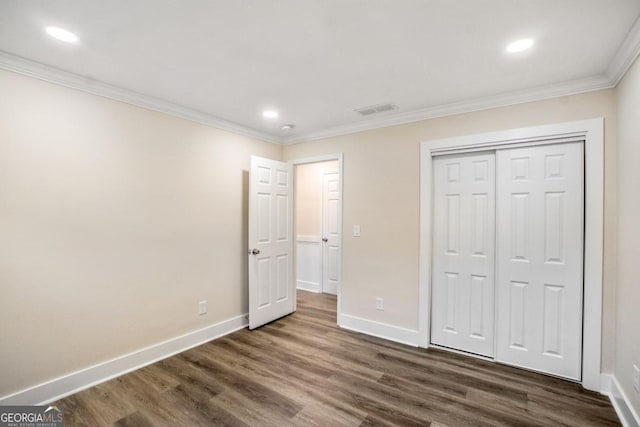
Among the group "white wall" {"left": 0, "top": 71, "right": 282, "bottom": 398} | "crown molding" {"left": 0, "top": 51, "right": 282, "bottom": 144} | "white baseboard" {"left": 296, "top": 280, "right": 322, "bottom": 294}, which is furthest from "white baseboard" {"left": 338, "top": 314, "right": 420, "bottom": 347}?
"crown molding" {"left": 0, "top": 51, "right": 282, "bottom": 144}

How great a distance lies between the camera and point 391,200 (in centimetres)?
321

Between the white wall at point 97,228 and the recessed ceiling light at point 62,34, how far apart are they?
55 centimetres

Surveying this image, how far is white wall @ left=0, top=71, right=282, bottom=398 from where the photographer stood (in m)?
2.01

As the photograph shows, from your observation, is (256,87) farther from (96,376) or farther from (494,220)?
(96,376)

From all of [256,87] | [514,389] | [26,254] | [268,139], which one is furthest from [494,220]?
[26,254]

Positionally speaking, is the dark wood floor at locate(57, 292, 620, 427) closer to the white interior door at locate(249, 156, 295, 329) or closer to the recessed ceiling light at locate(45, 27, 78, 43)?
the white interior door at locate(249, 156, 295, 329)

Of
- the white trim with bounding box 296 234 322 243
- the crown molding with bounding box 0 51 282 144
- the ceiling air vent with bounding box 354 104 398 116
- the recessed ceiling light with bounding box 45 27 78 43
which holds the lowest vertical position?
the white trim with bounding box 296 234 322 243

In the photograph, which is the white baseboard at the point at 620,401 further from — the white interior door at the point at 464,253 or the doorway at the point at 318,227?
the doorway at the point at 318,227

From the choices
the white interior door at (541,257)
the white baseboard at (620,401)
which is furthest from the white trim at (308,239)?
the white baseboard at (620,401)

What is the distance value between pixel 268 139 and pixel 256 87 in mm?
1454

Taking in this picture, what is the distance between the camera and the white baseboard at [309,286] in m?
5.23

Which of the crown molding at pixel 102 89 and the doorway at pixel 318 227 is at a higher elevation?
the crown molding at pixel 102 89

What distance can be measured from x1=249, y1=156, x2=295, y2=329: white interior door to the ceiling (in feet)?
3.33

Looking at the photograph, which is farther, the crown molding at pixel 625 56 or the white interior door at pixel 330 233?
the white interior door at pixel 330 233
